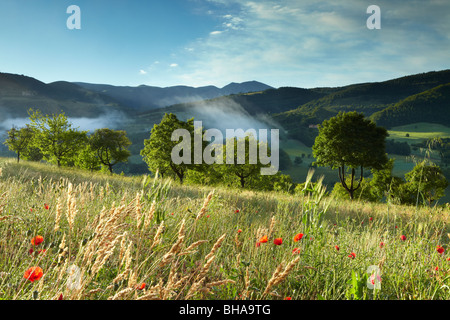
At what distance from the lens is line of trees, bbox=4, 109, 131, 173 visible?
35.9m

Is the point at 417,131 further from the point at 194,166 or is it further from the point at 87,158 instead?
the point at 87,158

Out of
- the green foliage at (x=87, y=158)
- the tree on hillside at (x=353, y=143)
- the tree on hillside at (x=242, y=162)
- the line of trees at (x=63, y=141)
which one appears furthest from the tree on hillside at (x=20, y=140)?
the tree on hillside at (x=353, y=143)

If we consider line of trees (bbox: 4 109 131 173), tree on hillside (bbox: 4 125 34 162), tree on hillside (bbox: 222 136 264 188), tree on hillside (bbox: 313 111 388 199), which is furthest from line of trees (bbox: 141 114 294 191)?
tree on hillside (bbox: 4 125 34 162)

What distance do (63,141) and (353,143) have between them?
36825 mm

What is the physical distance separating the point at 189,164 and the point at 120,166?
126358 millimetres

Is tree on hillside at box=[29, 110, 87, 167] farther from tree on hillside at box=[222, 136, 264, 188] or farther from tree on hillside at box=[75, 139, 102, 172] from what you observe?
tree on hillside at box=[222, 136, 264, 188]

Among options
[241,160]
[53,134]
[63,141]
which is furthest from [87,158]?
[241,160]

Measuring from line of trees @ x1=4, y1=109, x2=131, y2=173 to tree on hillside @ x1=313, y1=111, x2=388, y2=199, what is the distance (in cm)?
2968

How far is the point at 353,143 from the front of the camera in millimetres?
27875

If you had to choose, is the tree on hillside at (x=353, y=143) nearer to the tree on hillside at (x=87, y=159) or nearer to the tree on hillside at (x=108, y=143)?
the tree on hillside at (x=108, y=143)

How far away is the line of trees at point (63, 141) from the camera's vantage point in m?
35.9

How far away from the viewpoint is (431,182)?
131ft
